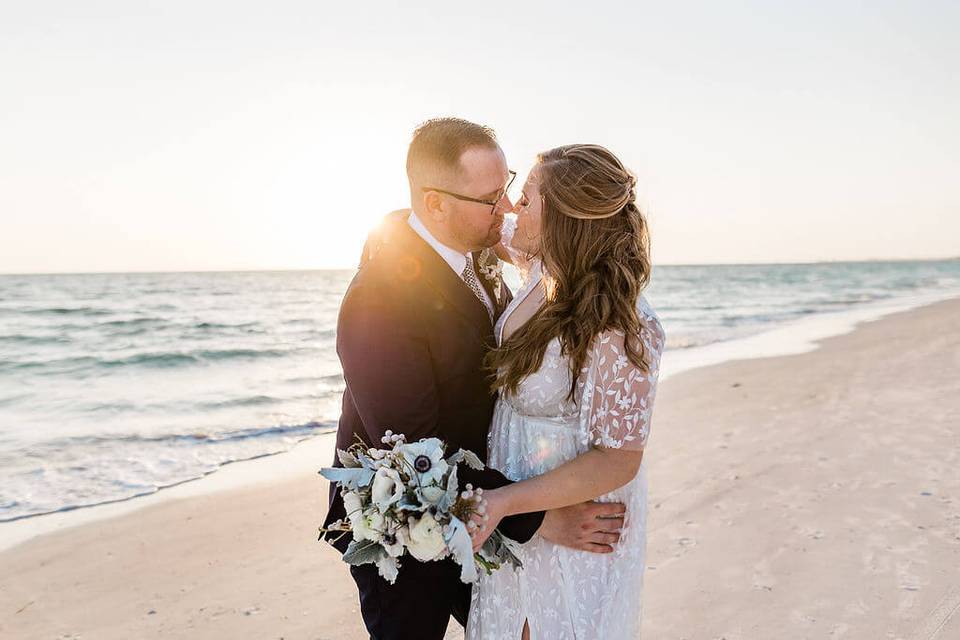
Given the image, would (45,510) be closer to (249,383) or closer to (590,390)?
(590,390)

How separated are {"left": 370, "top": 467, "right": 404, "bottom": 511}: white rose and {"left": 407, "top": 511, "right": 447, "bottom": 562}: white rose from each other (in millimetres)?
88

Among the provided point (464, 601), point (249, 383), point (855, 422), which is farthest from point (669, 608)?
point (249, 383)

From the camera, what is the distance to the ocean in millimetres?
8344

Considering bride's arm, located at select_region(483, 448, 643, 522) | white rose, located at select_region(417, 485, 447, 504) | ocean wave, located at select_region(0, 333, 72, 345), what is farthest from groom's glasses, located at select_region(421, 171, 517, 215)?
ocean wave, located at select_region(0, 333, 72, 345)

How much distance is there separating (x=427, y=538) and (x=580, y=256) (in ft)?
3.34

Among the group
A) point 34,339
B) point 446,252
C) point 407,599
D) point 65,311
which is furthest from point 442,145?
point 65,311

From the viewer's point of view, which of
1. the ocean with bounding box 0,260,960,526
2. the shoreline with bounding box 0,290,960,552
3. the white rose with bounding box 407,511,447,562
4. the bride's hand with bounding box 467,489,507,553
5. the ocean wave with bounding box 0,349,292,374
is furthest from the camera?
the ocean wave with bounding box 0,349,292,374

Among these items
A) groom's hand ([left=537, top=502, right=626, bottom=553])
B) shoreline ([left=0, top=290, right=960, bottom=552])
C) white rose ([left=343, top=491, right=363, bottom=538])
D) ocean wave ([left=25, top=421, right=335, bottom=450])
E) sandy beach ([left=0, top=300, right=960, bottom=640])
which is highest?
white rose ([left=343, top=491, right=363, bottom=538])

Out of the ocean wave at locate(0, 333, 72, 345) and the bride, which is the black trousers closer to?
the bride

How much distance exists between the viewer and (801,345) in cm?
1644

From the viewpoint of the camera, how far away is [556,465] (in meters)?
2.47

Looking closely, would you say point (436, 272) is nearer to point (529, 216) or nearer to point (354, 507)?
point (529, 216)

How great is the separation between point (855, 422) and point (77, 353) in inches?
748

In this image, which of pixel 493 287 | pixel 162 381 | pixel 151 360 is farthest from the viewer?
pixel 151 360
